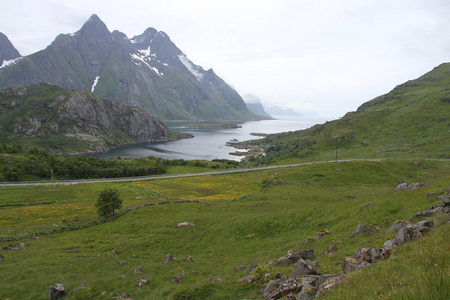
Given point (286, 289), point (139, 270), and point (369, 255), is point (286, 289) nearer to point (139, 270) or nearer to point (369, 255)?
point (369, 255)

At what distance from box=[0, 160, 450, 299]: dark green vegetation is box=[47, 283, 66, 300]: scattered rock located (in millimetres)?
962

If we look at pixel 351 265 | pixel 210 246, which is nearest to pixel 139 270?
pixel 210 246

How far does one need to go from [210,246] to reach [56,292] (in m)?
15.5

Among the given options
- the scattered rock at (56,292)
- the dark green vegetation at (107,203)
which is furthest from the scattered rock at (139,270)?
the dark green vegetation at (107,203)

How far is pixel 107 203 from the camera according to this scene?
149 ft

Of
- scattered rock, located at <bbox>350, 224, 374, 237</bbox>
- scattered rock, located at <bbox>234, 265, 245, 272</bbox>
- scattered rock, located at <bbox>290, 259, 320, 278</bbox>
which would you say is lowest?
scattered rock, located at <bbox>234, 265, 245, 272</bbox>

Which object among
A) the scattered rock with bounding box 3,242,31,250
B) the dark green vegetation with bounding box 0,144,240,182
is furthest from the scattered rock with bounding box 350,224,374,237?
the dark green vegetation with bounding box 0,144,240,182

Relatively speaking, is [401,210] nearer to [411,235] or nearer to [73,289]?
[411,235]

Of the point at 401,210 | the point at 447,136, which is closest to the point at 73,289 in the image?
the point at 401,210

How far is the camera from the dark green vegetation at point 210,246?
30.0 ft

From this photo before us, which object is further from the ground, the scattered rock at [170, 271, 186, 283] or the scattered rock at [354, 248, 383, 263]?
the scattered rock at [354, 248, 383, 263]

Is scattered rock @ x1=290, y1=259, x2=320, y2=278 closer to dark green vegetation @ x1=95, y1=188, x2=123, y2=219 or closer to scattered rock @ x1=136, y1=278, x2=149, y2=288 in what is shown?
scattered rock @ x1=136, y1=278, x2=149, y2=288

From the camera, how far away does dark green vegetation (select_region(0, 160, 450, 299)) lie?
915 centimetres

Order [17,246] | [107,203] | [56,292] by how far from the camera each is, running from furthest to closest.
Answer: [107,203] → [17,246] → [56,292]
